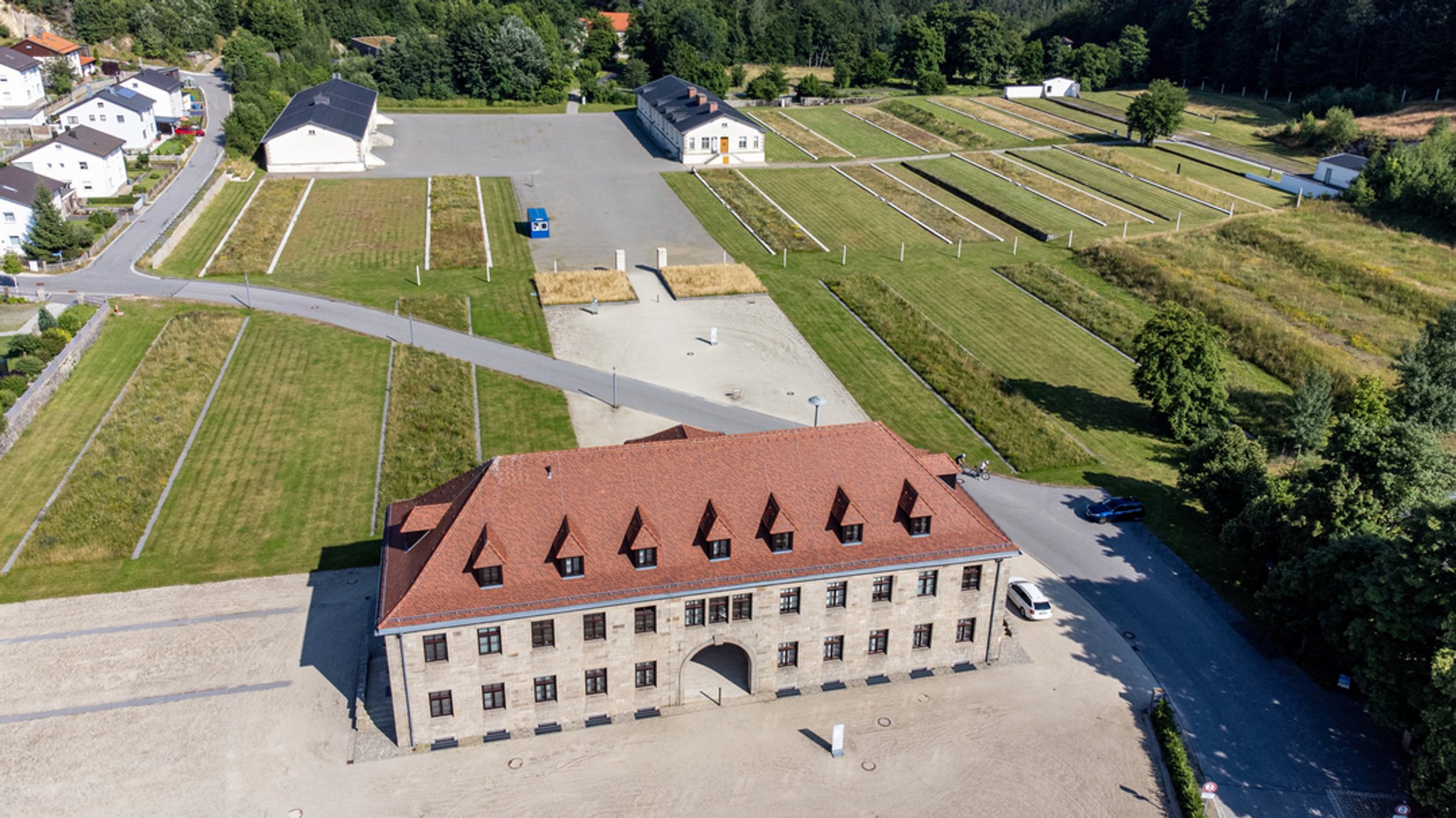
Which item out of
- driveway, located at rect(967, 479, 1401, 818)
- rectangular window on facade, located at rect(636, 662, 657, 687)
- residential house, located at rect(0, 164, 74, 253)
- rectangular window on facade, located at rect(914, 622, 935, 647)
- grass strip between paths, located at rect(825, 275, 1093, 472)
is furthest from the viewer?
residential house, located at rect(0, 164, 74, 253)

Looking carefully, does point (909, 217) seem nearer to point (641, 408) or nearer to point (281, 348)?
point (641, 408)

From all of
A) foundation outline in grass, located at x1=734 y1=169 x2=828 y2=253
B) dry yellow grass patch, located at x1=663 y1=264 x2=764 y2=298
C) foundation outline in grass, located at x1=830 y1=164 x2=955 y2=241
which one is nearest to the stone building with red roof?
dry yellow grass patch, located at x1=663 y1=264 x2=764 y2=298

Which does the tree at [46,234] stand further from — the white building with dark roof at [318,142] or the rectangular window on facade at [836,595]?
the rectangular window on facade at [836,595]

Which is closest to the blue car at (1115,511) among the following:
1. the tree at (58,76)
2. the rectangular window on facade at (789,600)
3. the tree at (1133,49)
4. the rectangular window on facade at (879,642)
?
the rectangular window on facade at (879,642)

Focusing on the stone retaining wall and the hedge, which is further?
the stone retaining wall

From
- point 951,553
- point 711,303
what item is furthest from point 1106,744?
point 711,303

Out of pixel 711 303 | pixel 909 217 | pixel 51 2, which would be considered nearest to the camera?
pixel 711 303

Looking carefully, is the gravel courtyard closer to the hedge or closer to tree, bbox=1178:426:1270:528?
tree, bbox=1178:426:1270:528
